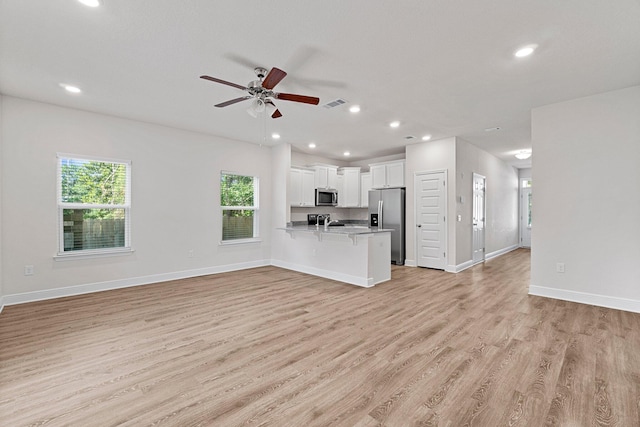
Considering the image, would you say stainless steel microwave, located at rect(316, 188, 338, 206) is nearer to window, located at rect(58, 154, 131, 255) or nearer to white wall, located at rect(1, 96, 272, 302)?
white wall, located at rect(1, 96, 272, 302)

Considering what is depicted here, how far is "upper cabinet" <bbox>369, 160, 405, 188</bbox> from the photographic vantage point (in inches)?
275


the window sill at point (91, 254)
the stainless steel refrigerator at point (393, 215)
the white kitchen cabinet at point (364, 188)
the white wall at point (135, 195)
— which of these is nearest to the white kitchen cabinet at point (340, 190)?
the white kitchen cabinet at point (364, 188)

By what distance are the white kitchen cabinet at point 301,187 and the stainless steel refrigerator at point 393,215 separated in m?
1.58

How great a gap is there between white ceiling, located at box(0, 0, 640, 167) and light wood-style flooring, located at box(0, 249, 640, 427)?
282 centimetres

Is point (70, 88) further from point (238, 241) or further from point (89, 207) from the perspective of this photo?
point (238, 241)

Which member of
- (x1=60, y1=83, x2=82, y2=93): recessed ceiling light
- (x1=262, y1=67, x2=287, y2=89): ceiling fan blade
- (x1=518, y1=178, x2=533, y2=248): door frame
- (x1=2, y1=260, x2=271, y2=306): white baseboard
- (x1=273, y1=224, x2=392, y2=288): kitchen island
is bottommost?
(x1=2, y1=260, x2=271, y2=306): white baseboard

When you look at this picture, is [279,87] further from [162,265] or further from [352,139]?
[162,265]

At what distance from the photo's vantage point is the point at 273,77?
8.82ft

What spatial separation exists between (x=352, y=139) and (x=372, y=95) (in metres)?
2.37

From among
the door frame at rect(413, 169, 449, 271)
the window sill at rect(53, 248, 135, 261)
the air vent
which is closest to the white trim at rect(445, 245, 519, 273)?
the door frame at rect(413, 169, 449, 271)

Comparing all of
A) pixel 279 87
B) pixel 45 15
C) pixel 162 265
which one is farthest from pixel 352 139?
pixel 45 15

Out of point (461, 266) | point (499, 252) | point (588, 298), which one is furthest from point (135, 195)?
point (499, 252)

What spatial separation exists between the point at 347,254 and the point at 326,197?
279 centimetres

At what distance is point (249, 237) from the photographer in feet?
21.7
